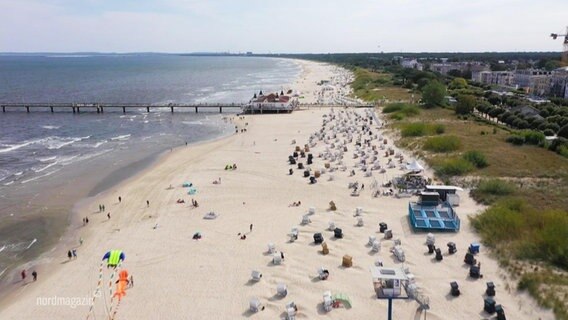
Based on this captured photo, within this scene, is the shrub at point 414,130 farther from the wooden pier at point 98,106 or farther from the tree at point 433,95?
the wooden pier at point 98,106

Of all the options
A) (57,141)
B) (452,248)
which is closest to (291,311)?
(452,248)

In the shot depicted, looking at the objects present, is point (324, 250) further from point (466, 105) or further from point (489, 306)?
point (466, 105)

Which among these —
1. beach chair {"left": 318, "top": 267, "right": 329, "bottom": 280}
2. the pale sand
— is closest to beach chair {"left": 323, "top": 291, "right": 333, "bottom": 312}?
the pale sand

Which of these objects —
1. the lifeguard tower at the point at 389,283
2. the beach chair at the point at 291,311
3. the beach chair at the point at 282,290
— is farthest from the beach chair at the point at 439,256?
the beach chair at the point at 291,311

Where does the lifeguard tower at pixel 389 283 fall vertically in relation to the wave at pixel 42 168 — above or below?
above

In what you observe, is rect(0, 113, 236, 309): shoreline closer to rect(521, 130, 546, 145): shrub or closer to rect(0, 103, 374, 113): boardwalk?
rect(0, 103, 374, 113): boardwalk
